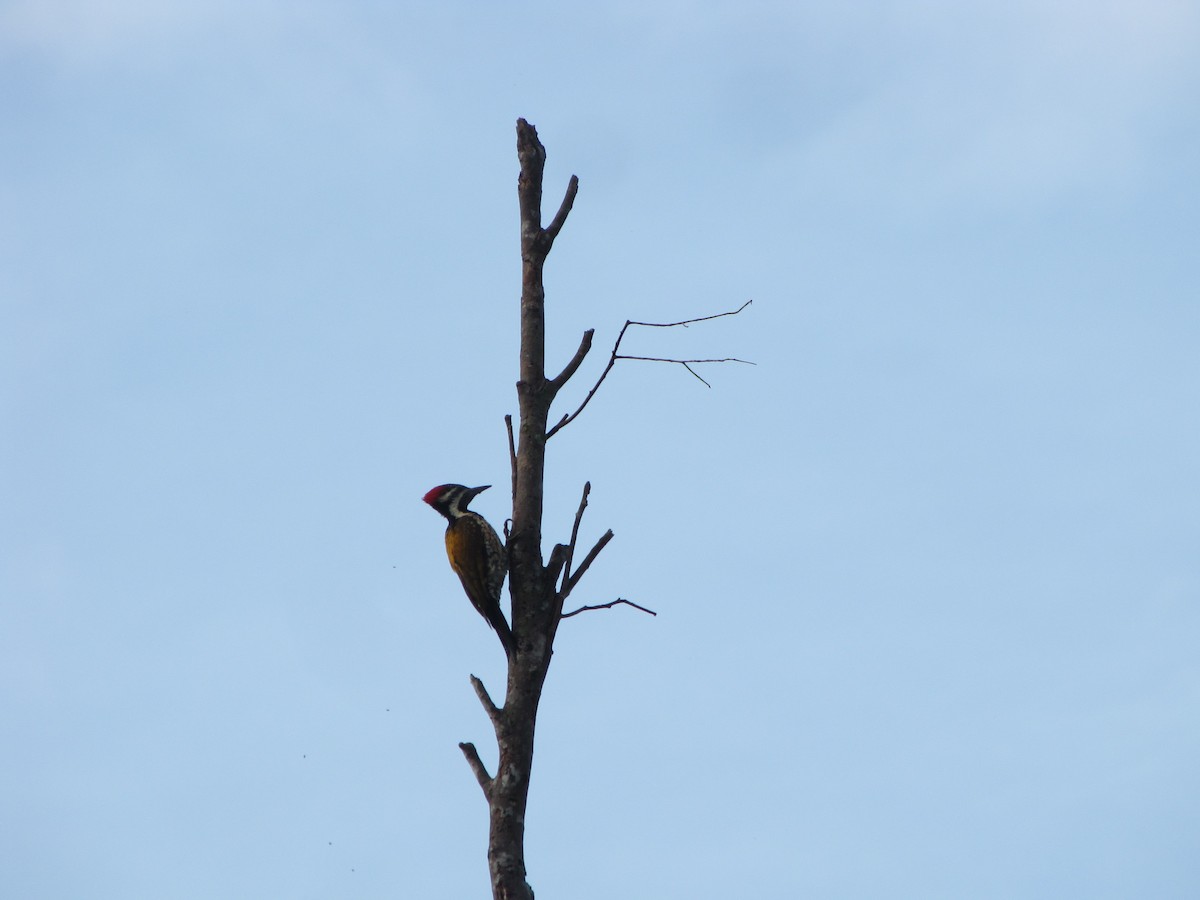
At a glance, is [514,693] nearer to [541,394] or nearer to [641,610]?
[641,610]

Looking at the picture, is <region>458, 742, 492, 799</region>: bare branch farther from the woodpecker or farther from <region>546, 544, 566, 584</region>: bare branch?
the woodpecker

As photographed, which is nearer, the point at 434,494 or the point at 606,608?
the point at 606,608

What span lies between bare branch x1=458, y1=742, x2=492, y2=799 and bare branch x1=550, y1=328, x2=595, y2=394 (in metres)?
1.36

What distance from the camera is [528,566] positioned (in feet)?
13.9

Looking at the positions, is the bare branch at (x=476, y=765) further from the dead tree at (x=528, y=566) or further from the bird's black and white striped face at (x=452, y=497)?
the bird's black and white striped face at (x=452, y=497)

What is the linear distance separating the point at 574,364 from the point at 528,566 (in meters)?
0.79

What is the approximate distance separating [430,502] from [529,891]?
4.02 metres

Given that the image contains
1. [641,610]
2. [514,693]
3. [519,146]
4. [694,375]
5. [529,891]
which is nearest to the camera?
[529,891]

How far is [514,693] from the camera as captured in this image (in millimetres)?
4023

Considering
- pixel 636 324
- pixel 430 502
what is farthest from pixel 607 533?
pixel 430 502

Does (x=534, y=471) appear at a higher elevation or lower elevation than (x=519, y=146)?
lower

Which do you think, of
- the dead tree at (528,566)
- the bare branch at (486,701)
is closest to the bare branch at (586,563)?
the dead tree at (528,566)

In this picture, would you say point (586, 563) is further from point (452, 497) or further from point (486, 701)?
point (452, 497)

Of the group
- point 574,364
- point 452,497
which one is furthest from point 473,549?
point 574,364
